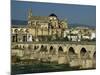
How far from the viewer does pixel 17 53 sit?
2.91m

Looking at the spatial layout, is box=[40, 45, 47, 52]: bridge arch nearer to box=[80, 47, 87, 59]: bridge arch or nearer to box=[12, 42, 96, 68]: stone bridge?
box=[12, 42, 96, 68]: stone bridge

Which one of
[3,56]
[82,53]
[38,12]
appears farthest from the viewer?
[82,53]

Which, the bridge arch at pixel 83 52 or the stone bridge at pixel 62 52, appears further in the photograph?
the bridge arch at pixel 83 52

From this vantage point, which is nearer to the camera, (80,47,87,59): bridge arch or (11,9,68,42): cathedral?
(11,9,68,42): cathedral

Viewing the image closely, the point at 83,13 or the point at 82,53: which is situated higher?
the point at 83,13

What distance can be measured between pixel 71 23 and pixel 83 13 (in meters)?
0.22

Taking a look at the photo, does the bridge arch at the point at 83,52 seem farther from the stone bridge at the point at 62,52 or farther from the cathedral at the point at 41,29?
the cathedral at the point at 41,29

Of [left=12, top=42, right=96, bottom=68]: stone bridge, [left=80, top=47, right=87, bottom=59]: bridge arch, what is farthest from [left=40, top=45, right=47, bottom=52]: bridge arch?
[left=80, top=47, right=87, bottom=59]: bridge arch

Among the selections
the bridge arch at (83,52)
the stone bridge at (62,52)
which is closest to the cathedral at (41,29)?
the stone bridge at (62,52)

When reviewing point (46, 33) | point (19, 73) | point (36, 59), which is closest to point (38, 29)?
point (46, 33)

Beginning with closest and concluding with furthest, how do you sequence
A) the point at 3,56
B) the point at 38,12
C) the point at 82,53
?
the point at 3,56
the point at 38,12
the point at 82,53

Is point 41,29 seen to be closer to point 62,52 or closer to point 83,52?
point 62,52
